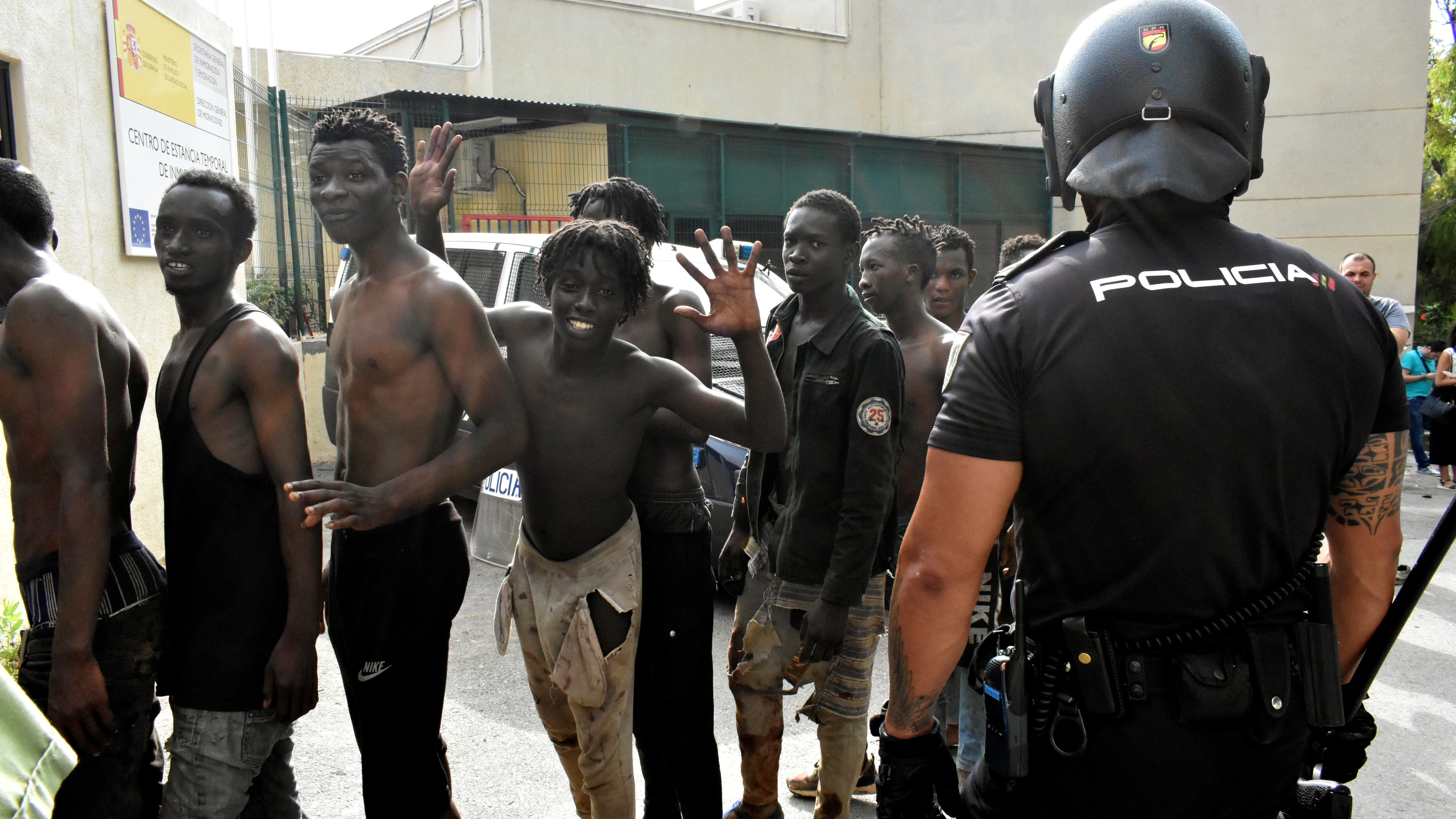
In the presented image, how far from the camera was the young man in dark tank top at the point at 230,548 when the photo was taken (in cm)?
240

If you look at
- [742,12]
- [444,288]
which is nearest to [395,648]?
[444,288]

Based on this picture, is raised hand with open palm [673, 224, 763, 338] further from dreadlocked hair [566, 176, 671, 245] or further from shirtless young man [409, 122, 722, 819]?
dreadlocked hair [566, 176, 671, 245]

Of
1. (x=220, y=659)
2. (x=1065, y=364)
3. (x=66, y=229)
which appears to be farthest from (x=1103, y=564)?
(x=66, y=229)

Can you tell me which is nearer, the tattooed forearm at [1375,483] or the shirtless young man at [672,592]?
the tattooed forearm at [1375,483]

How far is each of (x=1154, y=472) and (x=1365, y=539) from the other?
0.54 metres

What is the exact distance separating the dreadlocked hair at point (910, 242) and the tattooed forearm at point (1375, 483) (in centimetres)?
207

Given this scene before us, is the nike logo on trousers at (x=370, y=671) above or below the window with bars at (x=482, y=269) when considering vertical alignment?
below

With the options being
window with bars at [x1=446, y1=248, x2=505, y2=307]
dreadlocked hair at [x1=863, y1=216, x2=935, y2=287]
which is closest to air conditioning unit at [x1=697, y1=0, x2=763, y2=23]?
window with bars at [x1=446, y1=248, x2=505, y2=307]

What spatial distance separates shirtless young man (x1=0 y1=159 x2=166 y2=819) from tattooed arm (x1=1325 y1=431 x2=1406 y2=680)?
2538 millimetres

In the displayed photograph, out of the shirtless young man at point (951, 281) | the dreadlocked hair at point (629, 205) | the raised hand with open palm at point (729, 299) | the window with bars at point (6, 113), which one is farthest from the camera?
the shirtless young man at point (951, 281)

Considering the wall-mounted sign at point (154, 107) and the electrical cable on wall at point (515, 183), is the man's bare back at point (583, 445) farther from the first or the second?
the electrical cable on wall at point (515, 183)

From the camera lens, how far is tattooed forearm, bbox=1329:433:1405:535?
178 cm

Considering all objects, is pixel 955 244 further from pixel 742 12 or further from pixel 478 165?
pixel 742 12

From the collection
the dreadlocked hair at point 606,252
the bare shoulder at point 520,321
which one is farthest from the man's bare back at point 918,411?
the bare shoulder at point 520,321
